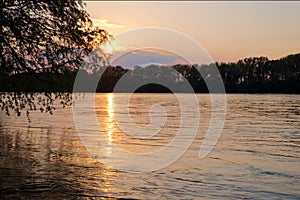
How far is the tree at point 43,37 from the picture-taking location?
57.7 feet

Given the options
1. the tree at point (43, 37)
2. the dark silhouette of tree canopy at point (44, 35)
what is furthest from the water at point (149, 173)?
the dark silhouette of tree canopy at point (44, 35)

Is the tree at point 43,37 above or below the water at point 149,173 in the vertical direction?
above

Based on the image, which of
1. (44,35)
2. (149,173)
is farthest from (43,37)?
(149,173)

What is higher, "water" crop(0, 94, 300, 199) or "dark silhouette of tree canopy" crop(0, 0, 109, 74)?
"dark silhouette of tree canopy" crop(0, 0, 109, 74)

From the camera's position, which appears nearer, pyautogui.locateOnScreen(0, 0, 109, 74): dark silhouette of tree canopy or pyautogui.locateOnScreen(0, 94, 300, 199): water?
pyautogui.locateOnScreen(0, 94, 300, 199): water

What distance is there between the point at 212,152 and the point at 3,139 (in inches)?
535

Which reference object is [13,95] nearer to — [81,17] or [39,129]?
[81,17]

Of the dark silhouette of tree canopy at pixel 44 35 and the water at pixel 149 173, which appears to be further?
the dark silhouette of tree canopy at pixel 44 35

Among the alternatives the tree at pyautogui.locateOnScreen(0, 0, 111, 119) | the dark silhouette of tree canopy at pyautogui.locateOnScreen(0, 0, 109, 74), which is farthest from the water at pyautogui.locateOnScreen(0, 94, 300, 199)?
the dark silhouette of tree canopy at pyautogui.locateOnScreen(0, 0, 109, 74)

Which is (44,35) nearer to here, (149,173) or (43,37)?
(43,37)

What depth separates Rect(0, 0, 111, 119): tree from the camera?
17.6 metres

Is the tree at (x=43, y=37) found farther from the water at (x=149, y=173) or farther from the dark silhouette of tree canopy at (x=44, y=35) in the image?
the water at (x=149, y=173)

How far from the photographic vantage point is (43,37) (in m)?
18.4

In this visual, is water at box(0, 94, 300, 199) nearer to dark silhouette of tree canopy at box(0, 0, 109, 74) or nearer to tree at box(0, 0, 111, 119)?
tree at box(0, 0, 111, 119)
